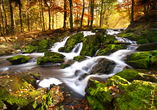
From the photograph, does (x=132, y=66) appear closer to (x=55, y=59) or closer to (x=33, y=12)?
(x=55, y=59)

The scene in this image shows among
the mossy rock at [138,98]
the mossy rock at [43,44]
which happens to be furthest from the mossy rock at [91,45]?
the mossy rock at [138,98]

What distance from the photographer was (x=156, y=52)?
5668 mm

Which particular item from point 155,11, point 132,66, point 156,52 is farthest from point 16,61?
point 155,11

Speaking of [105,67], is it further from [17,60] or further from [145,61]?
[17,60]

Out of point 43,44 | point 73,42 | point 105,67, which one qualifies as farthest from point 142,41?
point 43,44

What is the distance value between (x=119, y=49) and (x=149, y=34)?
4.36m

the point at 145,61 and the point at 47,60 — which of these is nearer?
the point at 145,61

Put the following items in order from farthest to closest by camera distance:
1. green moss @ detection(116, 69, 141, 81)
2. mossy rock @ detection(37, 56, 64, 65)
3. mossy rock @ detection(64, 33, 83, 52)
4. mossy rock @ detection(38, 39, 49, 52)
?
mossy rock @ detection(38, 39, 49, 52), mossy rock @ detection(64, 33, 83, 52), mossy rock @ detection(37, 56, 64, 65), green moss @ detection(116, 69, 141, 81)

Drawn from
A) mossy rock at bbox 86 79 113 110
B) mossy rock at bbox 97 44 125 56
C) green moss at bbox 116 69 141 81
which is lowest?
mossy rock at bbox 86 79 113 110

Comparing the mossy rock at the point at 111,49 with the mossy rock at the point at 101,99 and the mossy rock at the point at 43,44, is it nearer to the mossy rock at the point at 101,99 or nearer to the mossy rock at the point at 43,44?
the mossy rock at the point at 101,99

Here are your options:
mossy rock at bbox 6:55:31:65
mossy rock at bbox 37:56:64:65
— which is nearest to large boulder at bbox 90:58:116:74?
mossy rock at bbox 37:56:64:65

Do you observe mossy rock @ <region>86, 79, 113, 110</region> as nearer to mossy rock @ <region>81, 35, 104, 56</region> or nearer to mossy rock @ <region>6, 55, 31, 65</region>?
mossy rock @ <region>81, 35, 104, 56</region>

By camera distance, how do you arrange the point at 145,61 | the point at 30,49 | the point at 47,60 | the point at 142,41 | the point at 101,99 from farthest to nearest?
1. the point at 30,49
2. the point at 142,41
3. the point at 47,60
4. the point at 145,61
5. the point at 101,99

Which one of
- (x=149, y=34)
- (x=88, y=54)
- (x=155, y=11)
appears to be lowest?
(x=88, y=54)
